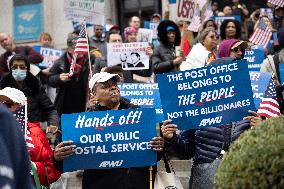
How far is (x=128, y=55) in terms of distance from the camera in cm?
962

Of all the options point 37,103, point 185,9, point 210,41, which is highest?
point 185,9

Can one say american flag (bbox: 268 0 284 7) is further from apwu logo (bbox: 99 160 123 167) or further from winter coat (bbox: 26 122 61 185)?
apwu logo (bbox: 99 160 123 167)

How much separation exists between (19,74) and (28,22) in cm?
1531

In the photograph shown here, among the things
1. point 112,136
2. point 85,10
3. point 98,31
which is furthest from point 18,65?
point 98,31

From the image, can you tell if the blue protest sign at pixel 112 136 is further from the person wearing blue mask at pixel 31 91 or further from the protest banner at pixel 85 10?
the protest banner at pixel 85 10

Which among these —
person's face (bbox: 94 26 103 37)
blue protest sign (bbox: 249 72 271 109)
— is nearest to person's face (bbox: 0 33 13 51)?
person's face (bbox: 94 26 103 37)

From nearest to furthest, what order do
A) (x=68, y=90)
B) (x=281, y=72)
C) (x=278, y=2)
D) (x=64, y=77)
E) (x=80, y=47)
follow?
(x=281, y=72) < (x=80, y=47) < (x=64, y=77) < (x=68, y=90) < (x=278, y=2)

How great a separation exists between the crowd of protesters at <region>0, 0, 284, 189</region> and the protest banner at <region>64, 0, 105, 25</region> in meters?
0.55

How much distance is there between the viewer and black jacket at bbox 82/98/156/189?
5195mm

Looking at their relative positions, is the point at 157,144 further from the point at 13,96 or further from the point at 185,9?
the point at 185,9

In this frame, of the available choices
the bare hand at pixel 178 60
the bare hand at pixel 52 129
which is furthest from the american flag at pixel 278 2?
the bare hand at pixel 52 129

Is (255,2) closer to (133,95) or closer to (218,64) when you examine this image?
(133,95)

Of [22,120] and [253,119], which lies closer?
[253,119]

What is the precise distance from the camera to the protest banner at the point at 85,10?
439 inches
